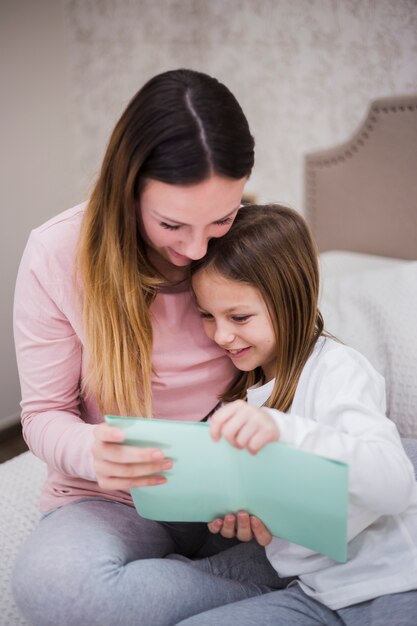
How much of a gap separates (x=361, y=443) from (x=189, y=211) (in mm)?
402

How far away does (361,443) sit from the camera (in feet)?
2.69

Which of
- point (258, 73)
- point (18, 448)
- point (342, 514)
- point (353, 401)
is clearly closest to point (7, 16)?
point (258, 73)

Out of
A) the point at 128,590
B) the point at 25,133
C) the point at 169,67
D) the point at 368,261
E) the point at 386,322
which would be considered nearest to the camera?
the point at 128,590

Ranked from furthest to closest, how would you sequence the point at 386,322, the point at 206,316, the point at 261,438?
the point at 386,322
the point at 206,316
the point at 261,438

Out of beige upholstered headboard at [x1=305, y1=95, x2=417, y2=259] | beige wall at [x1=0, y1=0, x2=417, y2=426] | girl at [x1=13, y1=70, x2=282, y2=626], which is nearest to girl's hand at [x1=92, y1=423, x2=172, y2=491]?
girl at [x1=13, y1=70, x2=282, y2=626]

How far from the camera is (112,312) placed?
1034 millimetres

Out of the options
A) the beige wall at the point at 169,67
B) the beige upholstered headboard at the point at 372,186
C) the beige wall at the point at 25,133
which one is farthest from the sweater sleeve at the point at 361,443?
the beige wall at the point at 25,133

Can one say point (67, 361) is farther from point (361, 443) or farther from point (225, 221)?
point (361, 443)

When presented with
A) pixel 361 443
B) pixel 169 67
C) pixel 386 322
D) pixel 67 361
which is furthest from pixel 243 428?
pixel 169 67

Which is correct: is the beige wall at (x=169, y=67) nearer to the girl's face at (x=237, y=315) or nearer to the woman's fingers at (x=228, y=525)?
the girl's face at (x=237, y=315)

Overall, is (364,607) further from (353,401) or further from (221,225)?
(221,225)

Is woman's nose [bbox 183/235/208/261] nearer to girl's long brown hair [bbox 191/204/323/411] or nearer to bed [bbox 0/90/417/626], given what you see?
girl's long brown hair [bbox 191/204/323/411]

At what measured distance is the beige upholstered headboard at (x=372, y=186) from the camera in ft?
5.87

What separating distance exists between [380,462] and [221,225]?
42 centimetres
